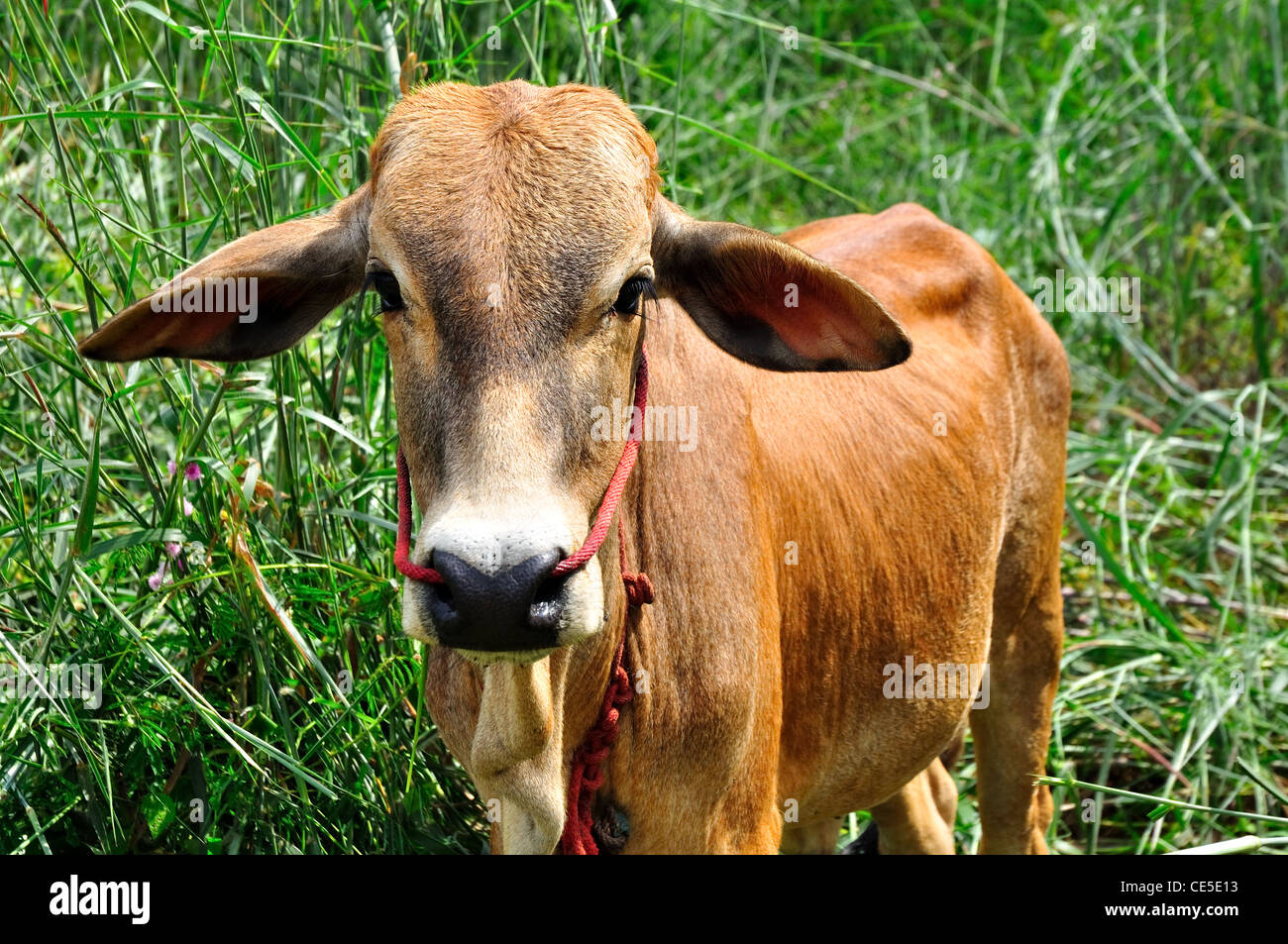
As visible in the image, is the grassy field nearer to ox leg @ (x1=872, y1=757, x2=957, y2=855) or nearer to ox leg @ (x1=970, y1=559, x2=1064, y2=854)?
ox leg @ (x1=970, y1=559, x2=1064, y2=854)

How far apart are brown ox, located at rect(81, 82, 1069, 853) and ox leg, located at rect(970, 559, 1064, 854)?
1 cm

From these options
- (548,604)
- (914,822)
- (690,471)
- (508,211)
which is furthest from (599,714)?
(914,822)

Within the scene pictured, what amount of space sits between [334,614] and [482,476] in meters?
1.55

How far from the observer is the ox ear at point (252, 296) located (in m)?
3.07

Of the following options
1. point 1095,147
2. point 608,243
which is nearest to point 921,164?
point 1095,147

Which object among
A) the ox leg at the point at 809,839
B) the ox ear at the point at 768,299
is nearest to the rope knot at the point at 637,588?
the ox ear at the point at 768,299

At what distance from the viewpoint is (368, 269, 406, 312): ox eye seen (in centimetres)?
283

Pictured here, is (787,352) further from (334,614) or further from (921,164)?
(921,164)

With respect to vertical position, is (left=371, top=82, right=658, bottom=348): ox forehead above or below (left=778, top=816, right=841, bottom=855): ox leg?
above

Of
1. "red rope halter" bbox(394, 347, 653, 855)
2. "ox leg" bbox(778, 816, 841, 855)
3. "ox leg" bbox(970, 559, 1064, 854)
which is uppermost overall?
"red rope halter" bbox(394, 347, 653, 855)

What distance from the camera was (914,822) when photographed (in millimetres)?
4836

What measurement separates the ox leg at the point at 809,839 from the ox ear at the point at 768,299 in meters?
1.94

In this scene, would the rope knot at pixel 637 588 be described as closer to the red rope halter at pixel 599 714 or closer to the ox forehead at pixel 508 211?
the red rope halter at pixel 599 714

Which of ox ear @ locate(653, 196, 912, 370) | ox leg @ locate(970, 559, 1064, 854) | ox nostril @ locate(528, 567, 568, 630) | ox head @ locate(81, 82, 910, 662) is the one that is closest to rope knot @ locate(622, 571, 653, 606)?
ox head @ locate(81, 82, 910, 662)
